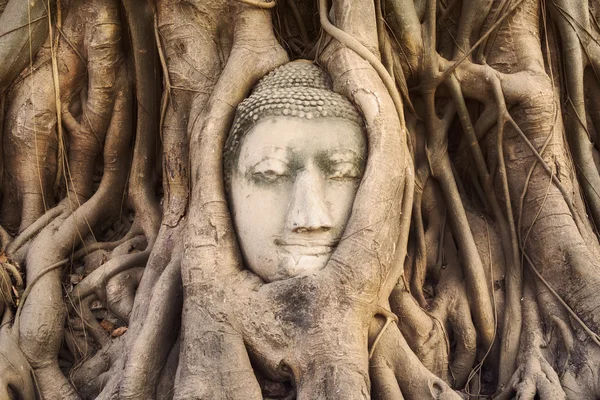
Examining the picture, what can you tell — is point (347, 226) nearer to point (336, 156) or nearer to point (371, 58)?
point (336, 156)

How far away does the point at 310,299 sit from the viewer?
2275mm

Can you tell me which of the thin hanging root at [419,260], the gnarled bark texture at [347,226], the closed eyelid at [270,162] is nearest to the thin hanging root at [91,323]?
the gnarled bark texture at [347,226]

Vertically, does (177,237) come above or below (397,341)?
above

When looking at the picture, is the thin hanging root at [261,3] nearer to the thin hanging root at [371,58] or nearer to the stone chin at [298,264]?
the thin hanging root at [371,58]

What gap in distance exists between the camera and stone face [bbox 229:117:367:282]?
2.40m

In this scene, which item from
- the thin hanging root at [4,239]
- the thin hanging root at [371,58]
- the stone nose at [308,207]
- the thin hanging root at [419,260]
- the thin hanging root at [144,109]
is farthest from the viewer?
the thin hanging root at [144,109]

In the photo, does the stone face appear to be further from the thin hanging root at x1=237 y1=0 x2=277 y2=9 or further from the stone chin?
the thin hanging root at x1=237 y1=0 x2=277 y2=9

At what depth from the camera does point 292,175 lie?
8.20 ft

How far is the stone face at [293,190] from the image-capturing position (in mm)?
2402

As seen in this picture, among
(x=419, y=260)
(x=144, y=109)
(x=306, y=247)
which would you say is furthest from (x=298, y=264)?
(x=144, y=109)

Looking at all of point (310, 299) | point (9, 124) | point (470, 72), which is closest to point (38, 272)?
point (9, 124)

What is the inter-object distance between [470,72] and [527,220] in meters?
0.77

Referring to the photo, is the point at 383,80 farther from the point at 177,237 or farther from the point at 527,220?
the point at 177,237

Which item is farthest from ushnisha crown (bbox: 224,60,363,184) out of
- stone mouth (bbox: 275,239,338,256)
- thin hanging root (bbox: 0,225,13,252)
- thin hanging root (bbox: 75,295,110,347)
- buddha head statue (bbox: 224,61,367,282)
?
thin hanging root (bbox: 0,225,13,252)
